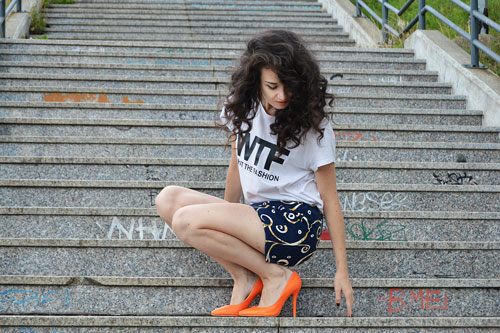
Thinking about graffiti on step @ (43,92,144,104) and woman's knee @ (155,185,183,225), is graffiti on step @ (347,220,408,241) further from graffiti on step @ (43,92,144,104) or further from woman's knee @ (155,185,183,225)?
graffiti on step @ (43,92,144,104)

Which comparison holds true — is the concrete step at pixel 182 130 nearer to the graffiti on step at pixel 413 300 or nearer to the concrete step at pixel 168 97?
the concrete step at pixel 168 97

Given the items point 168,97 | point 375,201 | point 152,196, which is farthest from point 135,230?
point 168,97

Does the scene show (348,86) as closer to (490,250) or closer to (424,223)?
(424,223)

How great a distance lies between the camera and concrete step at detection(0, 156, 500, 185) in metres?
3.98

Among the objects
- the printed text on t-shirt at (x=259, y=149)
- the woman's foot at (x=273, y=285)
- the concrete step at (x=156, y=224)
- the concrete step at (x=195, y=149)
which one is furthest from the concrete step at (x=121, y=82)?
Result: the woman's foot at (x=273, y=285)

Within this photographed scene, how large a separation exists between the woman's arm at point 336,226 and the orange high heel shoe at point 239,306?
0.35m

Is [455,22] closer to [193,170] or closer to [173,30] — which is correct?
[173,30]

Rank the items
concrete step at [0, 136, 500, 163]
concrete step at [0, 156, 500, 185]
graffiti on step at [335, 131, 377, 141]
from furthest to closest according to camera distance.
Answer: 1. graffiti on step at [335, 131, 377, 141]
2. concrete step at [0, 136, 500, 163]
3. concrete step at [0, 156, 500, 185]

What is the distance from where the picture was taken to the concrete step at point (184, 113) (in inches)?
189

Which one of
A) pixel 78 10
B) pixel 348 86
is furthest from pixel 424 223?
pixel 78 10

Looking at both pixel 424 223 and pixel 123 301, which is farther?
pixel 424 223

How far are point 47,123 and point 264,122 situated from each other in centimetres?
215

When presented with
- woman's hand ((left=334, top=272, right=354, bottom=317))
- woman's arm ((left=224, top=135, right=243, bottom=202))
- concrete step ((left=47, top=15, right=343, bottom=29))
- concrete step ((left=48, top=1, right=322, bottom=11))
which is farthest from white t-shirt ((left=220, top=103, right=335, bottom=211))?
concrete step ((left=48, top=1, right=322, bottom=11))

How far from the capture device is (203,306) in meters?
2.92
